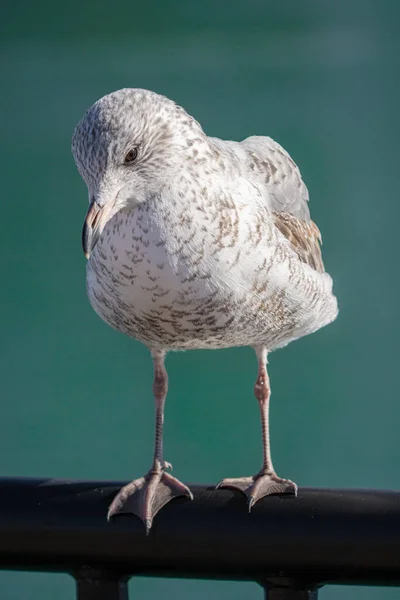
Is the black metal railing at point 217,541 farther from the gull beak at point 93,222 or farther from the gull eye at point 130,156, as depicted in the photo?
the gull eye at point 130,156

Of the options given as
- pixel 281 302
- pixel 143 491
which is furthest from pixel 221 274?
pixel 143 491

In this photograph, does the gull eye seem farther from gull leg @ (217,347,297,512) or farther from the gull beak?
gull leg @ (217,347,297,512)

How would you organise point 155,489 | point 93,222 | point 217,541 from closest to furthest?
point 217,541 → point 93,222 → point 155,489

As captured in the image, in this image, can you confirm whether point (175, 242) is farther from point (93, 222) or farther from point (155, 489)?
point (155, 489)

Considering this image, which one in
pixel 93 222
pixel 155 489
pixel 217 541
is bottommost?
pixel 217 541

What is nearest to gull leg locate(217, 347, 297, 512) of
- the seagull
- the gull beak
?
the seagull

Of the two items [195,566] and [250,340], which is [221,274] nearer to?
[250,340]

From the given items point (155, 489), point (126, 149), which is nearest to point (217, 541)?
point (155, 489)
